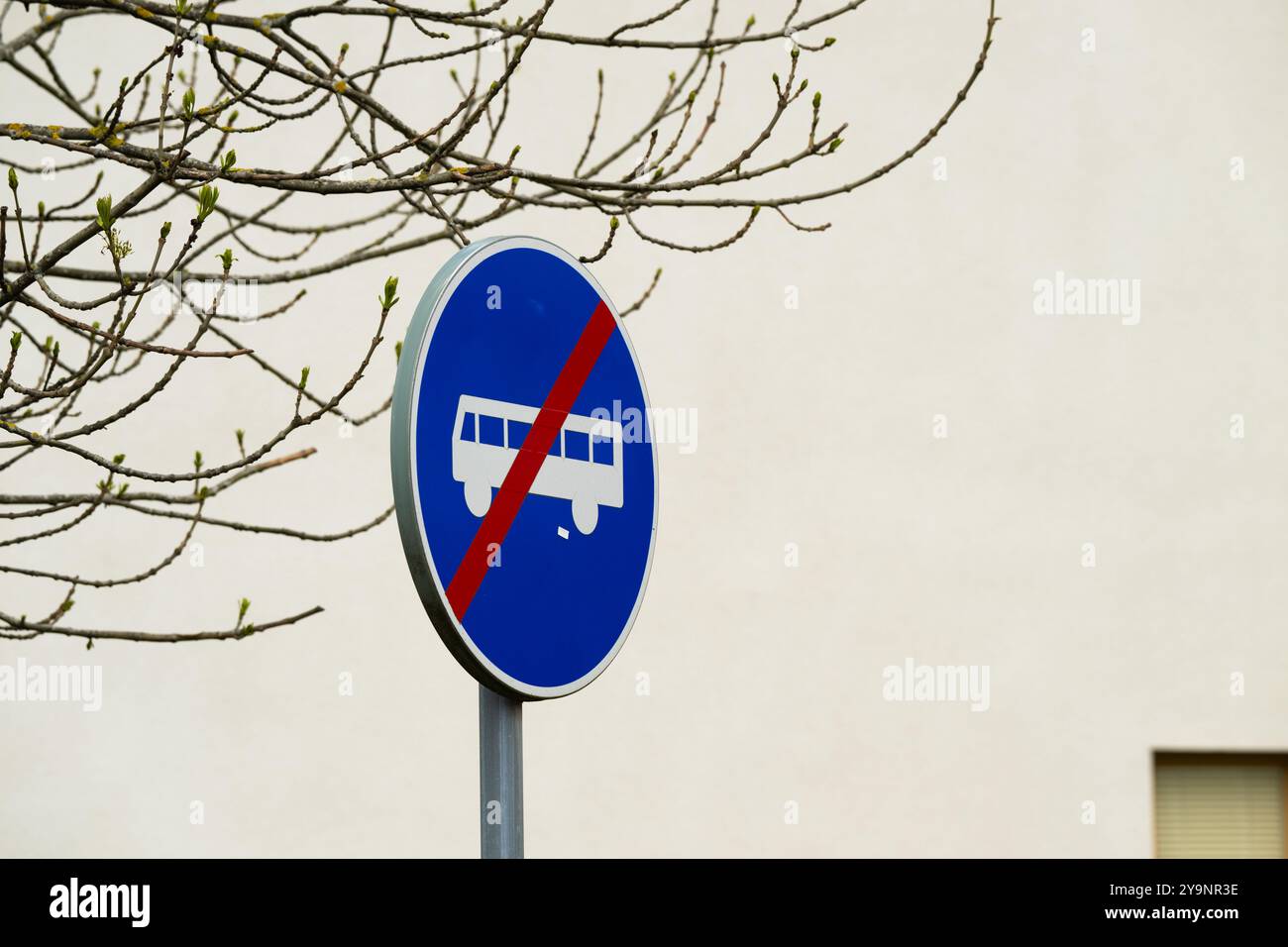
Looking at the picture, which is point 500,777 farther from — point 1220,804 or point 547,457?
point 1220,804

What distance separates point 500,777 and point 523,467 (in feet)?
1.50

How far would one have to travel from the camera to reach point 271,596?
6.25 meters

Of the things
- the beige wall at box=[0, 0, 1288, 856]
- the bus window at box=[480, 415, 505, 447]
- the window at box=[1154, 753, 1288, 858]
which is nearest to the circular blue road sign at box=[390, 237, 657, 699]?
the bus window at box=[480, 415, 505, 447]

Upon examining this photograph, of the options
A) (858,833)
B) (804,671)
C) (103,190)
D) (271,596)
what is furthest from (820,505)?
(103,190)

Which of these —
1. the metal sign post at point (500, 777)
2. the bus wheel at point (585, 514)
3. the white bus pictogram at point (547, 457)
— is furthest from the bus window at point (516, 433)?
the metal sign post at point (500, 777)

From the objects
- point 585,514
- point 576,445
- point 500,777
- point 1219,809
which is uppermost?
point 576,445

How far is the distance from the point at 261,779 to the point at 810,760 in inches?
93.7

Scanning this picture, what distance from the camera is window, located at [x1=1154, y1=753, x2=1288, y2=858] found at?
659cm

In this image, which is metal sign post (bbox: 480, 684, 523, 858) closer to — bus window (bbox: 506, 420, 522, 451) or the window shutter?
bus window (bbox: 506, 420, 522, 451)

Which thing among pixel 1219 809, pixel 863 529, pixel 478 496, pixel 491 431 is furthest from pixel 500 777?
pixel 1219 809

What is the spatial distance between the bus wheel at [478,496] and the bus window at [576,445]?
20 centimetres

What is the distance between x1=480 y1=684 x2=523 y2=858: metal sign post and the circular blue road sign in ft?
0.14

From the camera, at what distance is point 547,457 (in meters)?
2.21

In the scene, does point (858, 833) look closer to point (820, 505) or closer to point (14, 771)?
point (820, 505)
